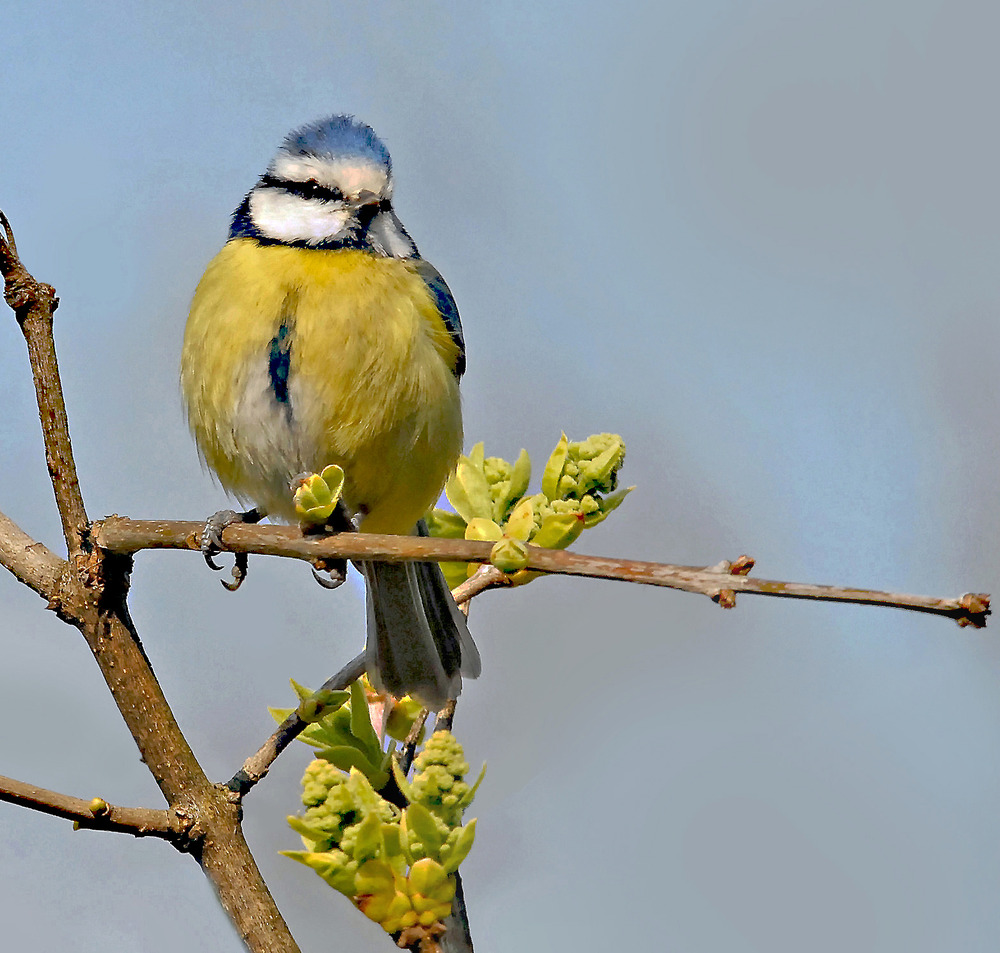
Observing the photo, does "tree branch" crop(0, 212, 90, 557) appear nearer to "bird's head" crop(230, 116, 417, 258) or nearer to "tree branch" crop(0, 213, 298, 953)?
"tree branch" crop(0, 213, 298, 953)

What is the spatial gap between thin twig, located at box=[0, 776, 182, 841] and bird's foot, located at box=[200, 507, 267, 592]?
0.23 meters

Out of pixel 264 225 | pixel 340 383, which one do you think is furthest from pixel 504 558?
pixel 264 225

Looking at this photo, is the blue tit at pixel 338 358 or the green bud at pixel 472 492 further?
the blue tit at pixel 338 358

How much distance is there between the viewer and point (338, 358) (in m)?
1.61

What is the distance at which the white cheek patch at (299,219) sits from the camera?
1.74 metres

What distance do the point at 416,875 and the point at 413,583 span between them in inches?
36.3

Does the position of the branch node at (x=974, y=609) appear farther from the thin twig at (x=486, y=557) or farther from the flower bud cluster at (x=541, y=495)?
the flower bud cluster at (x=541, y=495)

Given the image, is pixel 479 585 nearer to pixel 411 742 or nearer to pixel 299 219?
pixel 411 742

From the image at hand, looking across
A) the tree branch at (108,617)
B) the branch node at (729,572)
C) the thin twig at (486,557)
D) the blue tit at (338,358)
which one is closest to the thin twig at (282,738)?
the tree branch at (108,617)

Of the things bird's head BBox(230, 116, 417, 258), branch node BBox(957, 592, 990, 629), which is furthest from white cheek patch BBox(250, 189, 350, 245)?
branch node BBox(957, 592, 990, 629)

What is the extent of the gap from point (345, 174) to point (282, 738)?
3.01 feet

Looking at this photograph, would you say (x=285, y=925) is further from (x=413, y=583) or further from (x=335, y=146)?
(x=335, y=146)

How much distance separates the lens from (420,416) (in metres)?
1.68

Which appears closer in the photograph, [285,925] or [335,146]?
[285,925]
